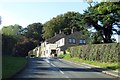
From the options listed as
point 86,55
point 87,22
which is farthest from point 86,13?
point 86,55

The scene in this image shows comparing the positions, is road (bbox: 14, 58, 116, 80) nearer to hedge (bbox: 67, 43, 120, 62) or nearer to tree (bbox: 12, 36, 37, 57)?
hedge (bbox: 67, 43, 120, 62)

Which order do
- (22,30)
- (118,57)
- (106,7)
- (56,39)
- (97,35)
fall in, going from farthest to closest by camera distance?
(22,30) → (56,39) → (97,35) → (118,57) → (106,7)

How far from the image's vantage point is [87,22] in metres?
64.7

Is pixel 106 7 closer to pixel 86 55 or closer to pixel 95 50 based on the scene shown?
pixel 95 50

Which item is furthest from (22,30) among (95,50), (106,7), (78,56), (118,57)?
(106,7)

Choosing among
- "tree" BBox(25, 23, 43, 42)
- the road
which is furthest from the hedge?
"tree" BBox(25, 23, 43, 42)

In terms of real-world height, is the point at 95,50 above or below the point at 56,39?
below

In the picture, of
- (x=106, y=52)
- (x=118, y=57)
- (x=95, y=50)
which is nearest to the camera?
(x=118, y=57)

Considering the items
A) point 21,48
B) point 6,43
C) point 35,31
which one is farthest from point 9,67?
point 35,31

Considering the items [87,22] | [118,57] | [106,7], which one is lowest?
[118,57]

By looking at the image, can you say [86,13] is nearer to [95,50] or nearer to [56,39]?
[95,50]

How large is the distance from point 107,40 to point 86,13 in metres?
6.93

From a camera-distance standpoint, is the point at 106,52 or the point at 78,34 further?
the point at 78,34

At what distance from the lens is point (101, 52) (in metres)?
46.4
